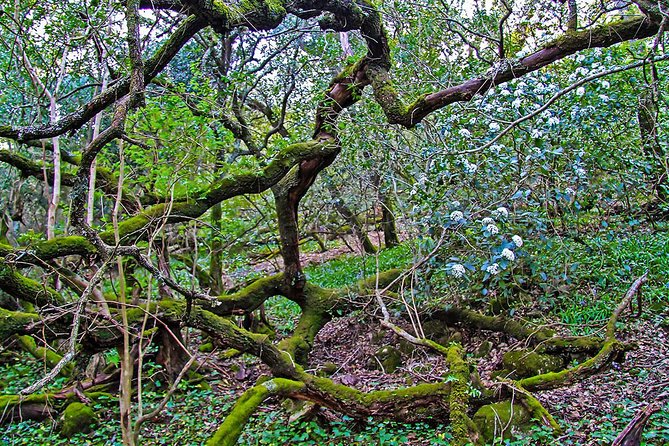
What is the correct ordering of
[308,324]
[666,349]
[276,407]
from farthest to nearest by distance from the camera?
[308,324] → [276,407] → [666,349]

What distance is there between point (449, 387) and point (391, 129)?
4353mm

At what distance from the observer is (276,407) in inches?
183

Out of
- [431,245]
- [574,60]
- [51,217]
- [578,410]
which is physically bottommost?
[578,410]

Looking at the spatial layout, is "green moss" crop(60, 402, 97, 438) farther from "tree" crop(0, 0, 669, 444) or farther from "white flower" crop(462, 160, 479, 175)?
"white flower" crop(462, 160, 479, 175)

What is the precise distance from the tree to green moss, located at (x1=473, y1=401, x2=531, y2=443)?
98 millimetres

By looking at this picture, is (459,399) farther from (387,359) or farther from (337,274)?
(337,274)

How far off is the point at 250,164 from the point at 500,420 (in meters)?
3.71

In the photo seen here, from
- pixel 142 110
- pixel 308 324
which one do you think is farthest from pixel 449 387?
pixel 142 110

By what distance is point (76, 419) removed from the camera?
4559 millimetres

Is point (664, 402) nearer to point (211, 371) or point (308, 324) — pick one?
point (308, 324)

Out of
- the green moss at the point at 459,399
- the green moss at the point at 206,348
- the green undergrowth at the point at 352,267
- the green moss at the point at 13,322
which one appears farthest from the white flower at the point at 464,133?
the green moss at the point at 13,322

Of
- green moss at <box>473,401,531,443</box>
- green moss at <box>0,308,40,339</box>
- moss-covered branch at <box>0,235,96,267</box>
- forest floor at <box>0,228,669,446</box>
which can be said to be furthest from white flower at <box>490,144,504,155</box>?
green moss at <box>0,308,40,339</box>

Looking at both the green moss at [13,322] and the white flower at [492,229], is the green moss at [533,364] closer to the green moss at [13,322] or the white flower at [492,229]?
the white flower at [492,229]

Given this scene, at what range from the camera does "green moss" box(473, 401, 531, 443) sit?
3.31m
